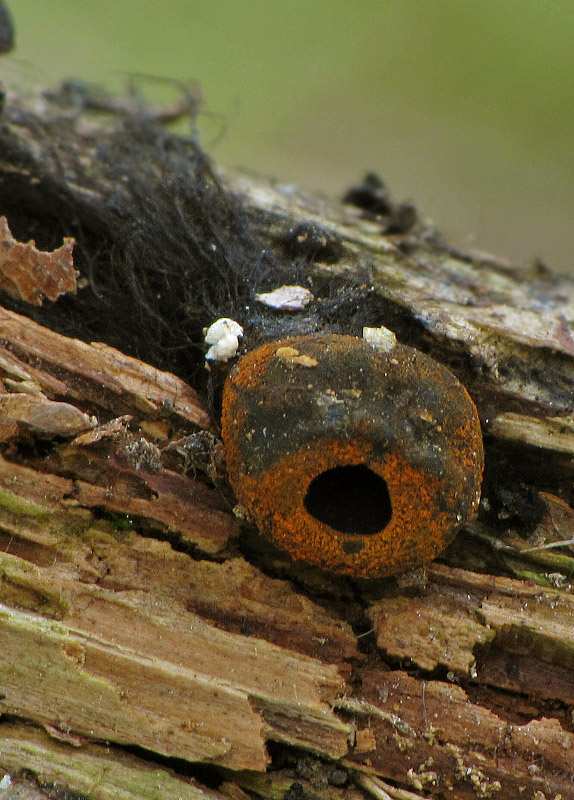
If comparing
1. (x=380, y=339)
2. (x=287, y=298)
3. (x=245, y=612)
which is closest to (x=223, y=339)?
(x=287, y=298)

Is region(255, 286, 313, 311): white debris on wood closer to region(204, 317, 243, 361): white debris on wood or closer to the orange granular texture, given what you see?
region(204, 317, 243, 361): white debris on wood

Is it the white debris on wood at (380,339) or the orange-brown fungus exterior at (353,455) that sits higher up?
the white debris on wood at (380,339)

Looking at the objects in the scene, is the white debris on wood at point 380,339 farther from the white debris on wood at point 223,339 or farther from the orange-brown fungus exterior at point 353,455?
the white debris on wood at point 223,339

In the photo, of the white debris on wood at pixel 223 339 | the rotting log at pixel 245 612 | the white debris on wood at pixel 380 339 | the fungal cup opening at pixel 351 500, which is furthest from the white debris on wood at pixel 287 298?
the fungal cup opening at pixel 351 500

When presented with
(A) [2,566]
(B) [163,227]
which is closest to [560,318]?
(B) [163,227]

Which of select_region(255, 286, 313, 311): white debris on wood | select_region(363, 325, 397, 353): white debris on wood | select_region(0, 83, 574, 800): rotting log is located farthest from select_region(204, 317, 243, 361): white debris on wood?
select_region(363, 325, 397, 353): white debris on wood

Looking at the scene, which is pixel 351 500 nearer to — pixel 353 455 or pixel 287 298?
pixel 353 455
